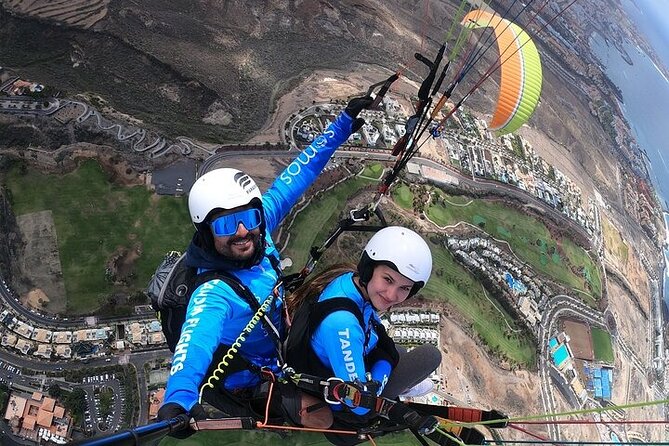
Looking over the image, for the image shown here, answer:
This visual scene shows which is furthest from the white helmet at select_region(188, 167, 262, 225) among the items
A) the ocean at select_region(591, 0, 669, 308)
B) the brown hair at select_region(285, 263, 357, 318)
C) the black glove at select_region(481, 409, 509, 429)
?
the ocean at select_region(591, 0, 669, 308)

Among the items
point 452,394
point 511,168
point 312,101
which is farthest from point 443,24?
point 452,394

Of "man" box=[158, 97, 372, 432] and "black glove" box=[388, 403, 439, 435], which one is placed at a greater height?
"man" box=[158, 97, 372, 432]

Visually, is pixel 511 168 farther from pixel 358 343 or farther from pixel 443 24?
pixel 358 343

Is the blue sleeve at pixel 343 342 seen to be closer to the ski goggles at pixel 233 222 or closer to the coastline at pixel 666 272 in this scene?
the ski goggles at pixel 233 222

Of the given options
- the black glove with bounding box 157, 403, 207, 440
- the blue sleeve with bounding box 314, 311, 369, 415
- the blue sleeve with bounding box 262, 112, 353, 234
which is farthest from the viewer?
the blue sleeve with bounding box 262, 112, 353, 234

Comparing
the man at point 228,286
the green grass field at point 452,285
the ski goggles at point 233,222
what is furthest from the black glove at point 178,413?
the green grass field at point 452,285

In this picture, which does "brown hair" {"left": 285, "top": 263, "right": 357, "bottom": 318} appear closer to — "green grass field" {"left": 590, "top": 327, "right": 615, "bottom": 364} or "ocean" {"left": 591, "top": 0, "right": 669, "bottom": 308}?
"green grass field" {"left": 590, "top": 327, "right": 615, "bottom": 364}

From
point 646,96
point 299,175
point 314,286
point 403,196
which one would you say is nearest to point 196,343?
point 314,286
